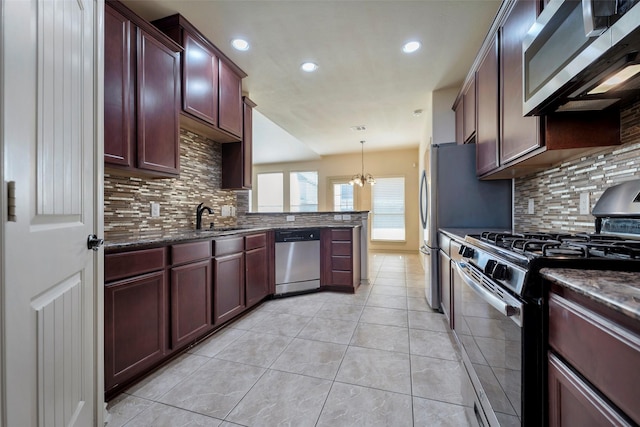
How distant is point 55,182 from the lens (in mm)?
894

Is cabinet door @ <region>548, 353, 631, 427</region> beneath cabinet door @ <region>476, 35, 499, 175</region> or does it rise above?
beneath

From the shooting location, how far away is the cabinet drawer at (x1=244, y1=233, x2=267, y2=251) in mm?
2679

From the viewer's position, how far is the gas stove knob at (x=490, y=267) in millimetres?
1018

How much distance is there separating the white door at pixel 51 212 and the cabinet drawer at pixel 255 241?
1494mm

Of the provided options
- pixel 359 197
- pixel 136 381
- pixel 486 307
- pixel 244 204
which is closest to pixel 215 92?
pixel 244 204

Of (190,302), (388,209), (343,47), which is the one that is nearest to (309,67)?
(343,47)

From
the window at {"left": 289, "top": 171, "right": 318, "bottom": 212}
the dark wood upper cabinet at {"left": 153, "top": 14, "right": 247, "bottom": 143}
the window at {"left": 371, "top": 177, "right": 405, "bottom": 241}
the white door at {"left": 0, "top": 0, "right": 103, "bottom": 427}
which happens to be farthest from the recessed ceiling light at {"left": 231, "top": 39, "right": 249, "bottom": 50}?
the window at {"left": 289, "top": 171, "right": 318, "bottom": 212}

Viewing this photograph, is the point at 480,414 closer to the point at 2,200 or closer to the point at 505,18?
the point at 2,200

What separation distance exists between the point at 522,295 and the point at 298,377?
4.60ft

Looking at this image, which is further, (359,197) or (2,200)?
(359,197)

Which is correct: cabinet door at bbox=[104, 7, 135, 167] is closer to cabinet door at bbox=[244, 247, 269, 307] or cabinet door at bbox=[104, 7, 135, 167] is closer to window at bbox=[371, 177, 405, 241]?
cabinet door at bbox=[244, 247, 269, 307]

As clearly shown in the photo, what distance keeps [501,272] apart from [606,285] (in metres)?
0.35

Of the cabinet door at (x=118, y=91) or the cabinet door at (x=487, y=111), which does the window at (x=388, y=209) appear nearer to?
the cabinet door at (x=487, y=111)

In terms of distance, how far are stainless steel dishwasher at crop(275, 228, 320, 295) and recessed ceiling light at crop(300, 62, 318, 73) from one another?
1.84m
